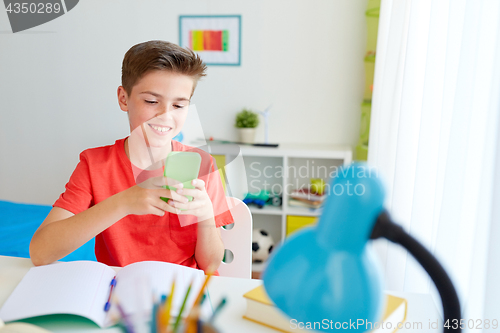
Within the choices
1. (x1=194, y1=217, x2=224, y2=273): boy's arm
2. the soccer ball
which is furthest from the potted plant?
(x1=194, y1=217, x2=224, y2=273): boy's arm

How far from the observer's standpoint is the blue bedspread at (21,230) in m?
1.39

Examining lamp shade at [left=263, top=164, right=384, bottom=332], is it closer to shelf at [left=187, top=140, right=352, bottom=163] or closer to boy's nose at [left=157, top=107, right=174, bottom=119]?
boy's nose at [left=157, top=107, right=174, bottom=119]

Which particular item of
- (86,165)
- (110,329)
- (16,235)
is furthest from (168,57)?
(16,235)

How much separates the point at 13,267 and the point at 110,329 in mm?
352

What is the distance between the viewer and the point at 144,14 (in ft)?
8.39

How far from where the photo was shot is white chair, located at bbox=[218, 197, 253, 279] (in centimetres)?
102

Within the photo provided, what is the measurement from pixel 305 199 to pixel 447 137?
1.41m

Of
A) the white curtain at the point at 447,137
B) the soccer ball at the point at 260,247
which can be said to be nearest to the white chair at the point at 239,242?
the white curtain at the point at 447,137

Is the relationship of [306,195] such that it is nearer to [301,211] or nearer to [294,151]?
[301,211]

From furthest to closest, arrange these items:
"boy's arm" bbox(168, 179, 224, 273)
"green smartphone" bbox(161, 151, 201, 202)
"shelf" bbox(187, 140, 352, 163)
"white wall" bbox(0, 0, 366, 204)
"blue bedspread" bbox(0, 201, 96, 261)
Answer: "white wall" bbox(0, 0, 366, 204) → "shelf" bbox(187, 140, 352, 163) → "blue bedspread" bbox(0, 201, 96, 261) → "boy's arm" bbox(168, 179, 224, 273) → "green smartphone" bbox(161, 151, 201, 202)

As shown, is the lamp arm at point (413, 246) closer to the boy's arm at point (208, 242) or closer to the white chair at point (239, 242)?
the boy's arm at point (208, 242)

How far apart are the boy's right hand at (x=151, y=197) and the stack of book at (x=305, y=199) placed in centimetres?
156

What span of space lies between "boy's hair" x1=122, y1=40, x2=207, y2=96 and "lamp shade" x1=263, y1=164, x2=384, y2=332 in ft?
2.72

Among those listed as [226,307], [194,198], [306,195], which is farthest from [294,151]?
[226,307]
